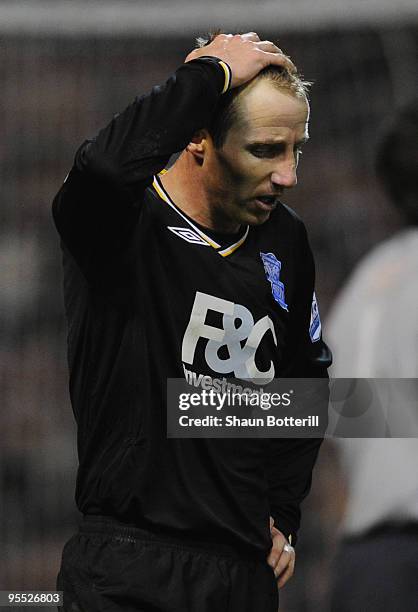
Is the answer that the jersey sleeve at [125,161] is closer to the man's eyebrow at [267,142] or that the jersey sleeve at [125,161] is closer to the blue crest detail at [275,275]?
the man's eyebrow at [267,142]

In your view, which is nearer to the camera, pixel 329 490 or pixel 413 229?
pixel 413 229

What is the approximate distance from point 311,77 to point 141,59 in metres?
0.81

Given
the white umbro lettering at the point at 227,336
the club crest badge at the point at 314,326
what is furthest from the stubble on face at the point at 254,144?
the club crest badge at the point at 314,326

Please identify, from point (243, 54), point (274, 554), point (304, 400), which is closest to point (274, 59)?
point (243, 54)

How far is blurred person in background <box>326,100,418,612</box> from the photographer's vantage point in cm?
188

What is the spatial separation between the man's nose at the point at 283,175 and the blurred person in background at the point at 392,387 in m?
0.44

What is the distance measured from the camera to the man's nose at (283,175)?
2.59 m

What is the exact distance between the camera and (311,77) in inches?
227

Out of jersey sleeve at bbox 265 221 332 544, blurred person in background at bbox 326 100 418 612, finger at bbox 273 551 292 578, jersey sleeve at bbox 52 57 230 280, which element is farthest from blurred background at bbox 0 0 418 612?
blurred person in background at bbox 326 100 418 612

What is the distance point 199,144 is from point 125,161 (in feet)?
1.20

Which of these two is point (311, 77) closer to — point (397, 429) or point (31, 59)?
point (31, 59)

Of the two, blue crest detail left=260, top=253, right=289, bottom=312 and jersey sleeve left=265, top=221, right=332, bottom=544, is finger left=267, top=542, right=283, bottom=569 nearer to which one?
jersey sleeve left=265, top=221, right=332, bottom=544

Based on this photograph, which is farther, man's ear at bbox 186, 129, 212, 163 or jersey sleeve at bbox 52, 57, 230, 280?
man's ear at bbox 186, 129, 212, 163

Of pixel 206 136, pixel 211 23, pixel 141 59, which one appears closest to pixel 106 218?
pixel 206 136
